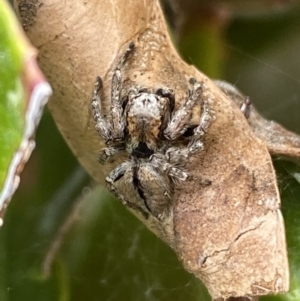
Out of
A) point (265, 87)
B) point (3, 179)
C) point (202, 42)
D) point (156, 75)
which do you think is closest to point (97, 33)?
point (156, 75)

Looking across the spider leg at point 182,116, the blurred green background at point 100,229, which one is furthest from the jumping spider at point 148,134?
the blurred green background at point 100,229

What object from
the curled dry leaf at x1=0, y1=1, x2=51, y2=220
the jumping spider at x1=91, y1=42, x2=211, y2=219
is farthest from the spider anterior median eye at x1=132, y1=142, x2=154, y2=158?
the curled dry leaf at x1=0, y1=1, x2=51, y2=220

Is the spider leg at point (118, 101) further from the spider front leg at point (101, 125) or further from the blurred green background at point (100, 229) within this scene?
the blurred green background at point (100, 229)

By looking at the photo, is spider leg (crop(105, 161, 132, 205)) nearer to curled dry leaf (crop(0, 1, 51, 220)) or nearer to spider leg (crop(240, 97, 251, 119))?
spider leg (crop(240, 97, 251, 119))

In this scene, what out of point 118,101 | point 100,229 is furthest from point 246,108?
point 100,229

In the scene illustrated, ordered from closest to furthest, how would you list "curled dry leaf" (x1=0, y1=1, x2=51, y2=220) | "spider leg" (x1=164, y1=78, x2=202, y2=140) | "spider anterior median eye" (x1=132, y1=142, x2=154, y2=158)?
"curled dry leaf" (x1=0, y1=1, x2=51, y2=220), "spider leg" (x1=164, y1=78, x2=202, y2=140), "spider anterior median eye" (x1=132, y1=142, x2=154, y2=158)

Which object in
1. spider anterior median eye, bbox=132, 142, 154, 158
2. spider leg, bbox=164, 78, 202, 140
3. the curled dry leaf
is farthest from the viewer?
spider anterior median eye, bbox=132, 142, 154, 158

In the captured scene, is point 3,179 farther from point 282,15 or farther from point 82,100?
point 282,15

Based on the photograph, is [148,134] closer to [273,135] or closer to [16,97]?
[273,135]
